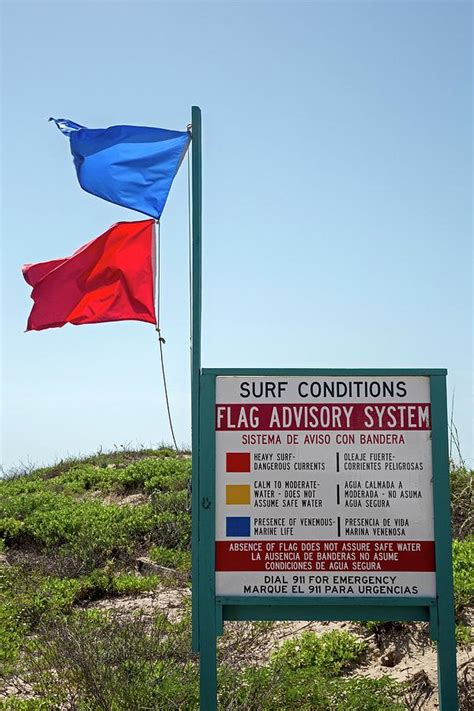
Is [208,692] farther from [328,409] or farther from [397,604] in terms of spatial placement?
[328,409]

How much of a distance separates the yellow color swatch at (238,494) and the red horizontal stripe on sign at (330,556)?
0.26 meters

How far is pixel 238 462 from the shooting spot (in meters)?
5.35

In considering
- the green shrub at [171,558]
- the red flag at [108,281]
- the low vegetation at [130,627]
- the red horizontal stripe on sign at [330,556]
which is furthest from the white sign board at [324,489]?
the green shrub at [171,558]

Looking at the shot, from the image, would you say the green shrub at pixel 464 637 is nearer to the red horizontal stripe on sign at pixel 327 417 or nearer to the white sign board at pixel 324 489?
the white sign board at pixel 324 489

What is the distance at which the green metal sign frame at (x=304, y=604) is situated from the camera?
5.23 meters

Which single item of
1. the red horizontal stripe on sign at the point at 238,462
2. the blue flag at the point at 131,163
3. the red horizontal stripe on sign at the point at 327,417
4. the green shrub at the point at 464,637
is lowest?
the green shrub at the point at 464,637

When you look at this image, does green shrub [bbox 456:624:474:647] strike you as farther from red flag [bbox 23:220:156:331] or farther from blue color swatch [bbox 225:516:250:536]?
red flag [bbox 23:220:156:331]

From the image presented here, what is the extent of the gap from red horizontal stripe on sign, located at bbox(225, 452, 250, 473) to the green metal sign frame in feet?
0.32

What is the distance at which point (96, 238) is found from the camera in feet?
21.6

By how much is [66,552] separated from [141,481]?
11.7ft

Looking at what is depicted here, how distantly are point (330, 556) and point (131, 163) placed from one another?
3.28 meters

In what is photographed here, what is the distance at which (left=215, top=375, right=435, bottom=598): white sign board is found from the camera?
5246 mm

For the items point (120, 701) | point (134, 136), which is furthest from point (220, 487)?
point (134, 136)

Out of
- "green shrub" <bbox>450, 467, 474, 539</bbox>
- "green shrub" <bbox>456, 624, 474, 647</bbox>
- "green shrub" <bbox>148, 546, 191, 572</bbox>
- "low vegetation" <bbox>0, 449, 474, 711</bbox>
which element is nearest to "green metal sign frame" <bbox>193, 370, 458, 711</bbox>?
"low vegetation" <bbox>0, 449, 474, 711</bbox>
